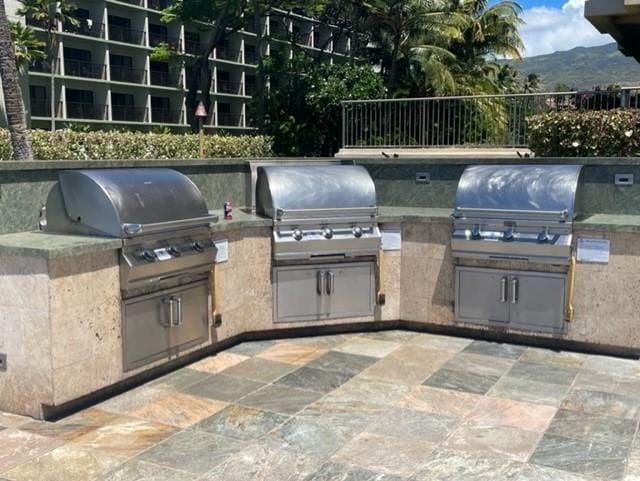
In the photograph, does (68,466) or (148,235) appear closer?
(68,466)

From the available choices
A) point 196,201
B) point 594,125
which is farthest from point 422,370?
point 594,125

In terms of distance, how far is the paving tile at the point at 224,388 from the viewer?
14.2 ft

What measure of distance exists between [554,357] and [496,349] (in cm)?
45

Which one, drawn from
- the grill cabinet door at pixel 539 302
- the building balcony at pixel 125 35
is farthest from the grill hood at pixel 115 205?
the building balcony at pixel 125 35

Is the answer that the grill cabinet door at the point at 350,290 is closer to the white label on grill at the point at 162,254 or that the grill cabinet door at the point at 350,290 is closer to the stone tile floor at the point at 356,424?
the stone tile floor at the point at 356,424

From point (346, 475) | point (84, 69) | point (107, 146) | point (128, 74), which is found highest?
point (128, 74)

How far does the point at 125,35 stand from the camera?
37594 mm

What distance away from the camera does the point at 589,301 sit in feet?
16.8

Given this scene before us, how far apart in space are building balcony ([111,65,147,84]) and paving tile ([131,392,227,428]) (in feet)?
118

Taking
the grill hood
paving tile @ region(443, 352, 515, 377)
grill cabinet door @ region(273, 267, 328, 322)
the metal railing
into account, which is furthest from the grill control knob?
the metal railing

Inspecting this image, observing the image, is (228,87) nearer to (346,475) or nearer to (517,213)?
(517,213)

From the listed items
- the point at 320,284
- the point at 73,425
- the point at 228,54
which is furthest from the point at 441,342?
the point at 228,54

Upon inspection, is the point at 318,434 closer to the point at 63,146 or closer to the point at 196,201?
the point at 196,201

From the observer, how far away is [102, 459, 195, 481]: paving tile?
3.15 meters
